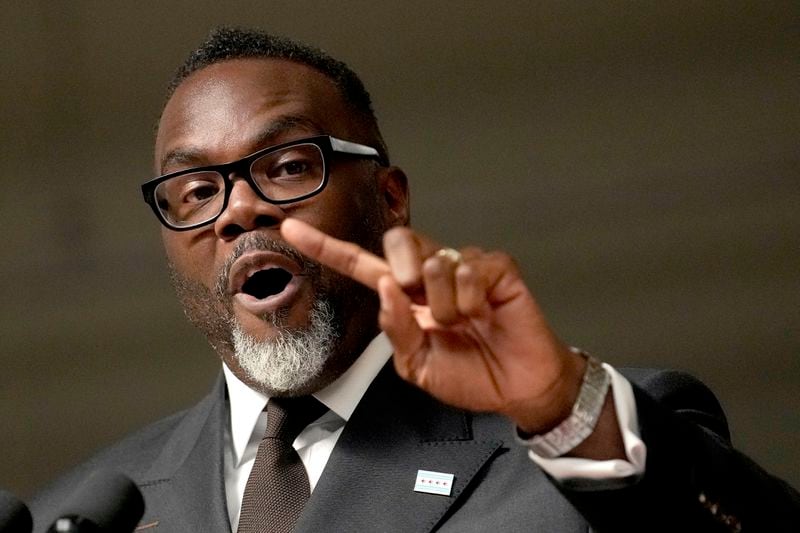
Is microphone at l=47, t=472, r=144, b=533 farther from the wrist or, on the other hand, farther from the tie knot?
the tie knot

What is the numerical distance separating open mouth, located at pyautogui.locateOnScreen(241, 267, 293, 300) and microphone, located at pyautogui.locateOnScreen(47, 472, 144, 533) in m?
0.67

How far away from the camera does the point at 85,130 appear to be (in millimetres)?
3543

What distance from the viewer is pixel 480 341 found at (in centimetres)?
127

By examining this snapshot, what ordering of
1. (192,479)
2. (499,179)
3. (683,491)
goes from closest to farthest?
(683,491) < (192,479) < (499,179)

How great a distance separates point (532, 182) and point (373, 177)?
4.26 ft

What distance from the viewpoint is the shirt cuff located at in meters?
1.29

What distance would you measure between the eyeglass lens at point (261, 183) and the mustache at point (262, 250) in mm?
75

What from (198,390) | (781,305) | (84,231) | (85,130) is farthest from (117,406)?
(781,305)

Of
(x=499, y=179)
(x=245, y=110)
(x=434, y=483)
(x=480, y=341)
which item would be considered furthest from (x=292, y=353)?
(x=499, y=179)

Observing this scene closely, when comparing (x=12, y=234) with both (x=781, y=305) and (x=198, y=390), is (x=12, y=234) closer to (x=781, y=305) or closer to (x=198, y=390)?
(x=198, y=390)

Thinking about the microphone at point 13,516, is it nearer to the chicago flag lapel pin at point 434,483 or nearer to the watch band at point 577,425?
the watch band at point 577,425

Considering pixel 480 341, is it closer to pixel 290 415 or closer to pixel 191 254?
pixel 290 415

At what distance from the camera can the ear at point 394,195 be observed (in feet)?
7.09

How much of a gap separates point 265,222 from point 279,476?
410 mm
